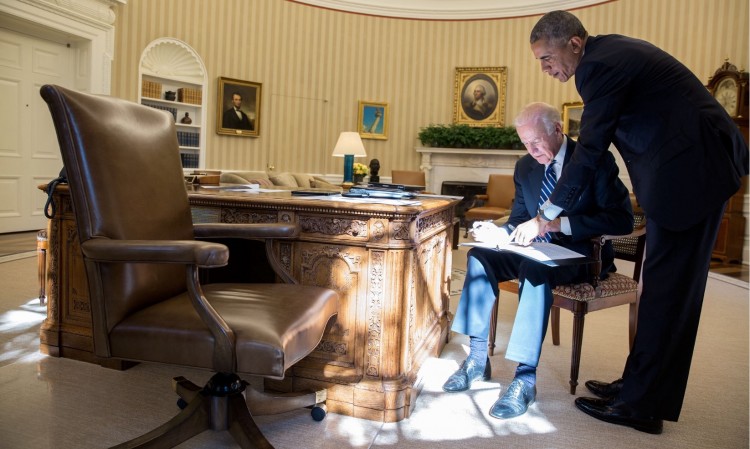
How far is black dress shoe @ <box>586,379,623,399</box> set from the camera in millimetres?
2617

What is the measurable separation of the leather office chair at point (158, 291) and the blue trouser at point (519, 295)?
855 millimetres

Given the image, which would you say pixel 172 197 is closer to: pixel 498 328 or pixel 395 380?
pixel 395 380

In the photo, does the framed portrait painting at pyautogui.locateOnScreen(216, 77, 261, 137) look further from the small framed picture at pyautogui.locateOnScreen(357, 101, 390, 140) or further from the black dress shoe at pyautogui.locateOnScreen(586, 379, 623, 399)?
the black dress shoe at pyautogui.locateOnScreen(586, 379, 623, 399)

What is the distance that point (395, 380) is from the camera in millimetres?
2305

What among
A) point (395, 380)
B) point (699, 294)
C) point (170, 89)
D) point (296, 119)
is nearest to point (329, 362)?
point (395, 380)

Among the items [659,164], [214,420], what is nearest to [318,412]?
[214,420]

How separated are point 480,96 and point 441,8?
1.82 metres

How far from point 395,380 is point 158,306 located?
983 mm

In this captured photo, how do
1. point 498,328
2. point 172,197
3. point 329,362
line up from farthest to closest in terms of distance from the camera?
point 498,328 → point 329,362 → point 172,197

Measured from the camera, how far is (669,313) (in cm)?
220

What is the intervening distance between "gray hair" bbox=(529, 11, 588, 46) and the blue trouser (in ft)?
3.08

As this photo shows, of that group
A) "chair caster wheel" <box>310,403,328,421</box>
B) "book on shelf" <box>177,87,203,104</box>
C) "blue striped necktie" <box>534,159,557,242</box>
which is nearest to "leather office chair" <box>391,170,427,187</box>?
"book on shelf" <box>177,87,203,104</box>

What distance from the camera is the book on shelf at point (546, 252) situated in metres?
2.35

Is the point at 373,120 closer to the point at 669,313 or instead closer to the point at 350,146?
the point at 350,146
